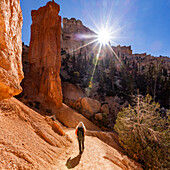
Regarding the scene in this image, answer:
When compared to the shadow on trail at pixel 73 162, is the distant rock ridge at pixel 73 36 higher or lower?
higher

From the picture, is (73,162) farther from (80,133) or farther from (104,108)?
(104,108)

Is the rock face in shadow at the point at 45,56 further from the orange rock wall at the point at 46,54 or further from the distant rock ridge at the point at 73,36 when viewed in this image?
the distant rock ridge at the point at 73,36

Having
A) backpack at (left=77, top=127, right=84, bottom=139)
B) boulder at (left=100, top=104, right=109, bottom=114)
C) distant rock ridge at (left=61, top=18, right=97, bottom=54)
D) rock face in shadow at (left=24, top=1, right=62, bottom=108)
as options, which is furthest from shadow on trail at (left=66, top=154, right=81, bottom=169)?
distant rock ridge at (left=61, top=18, right=97, bottom=54)

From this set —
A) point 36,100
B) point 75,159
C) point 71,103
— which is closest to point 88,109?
point 71,103

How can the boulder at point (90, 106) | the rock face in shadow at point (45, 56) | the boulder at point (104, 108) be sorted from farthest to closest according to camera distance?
the boulder at point (104, 108) < the boulder at point (90, 106) < the rock face in shadow at point (45, 56)

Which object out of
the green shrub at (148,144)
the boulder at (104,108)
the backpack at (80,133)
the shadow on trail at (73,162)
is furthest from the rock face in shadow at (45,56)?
the shadow on trail at (73,162)

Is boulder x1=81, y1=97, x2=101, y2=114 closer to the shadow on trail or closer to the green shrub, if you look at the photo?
the green shrub

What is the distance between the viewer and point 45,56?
19.2 metres

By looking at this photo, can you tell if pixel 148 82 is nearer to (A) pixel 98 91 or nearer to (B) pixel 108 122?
(A) pixel 98 91

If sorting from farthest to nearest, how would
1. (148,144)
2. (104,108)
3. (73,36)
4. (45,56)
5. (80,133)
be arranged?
(73,36) → (104,108) → (45,56) → (148,144) → (80,133)

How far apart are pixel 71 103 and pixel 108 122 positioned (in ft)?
28.2

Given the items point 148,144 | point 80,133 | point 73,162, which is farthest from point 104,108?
point 73,162

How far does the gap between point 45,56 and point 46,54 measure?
0.41 meters

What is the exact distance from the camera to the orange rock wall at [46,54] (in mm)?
18172
